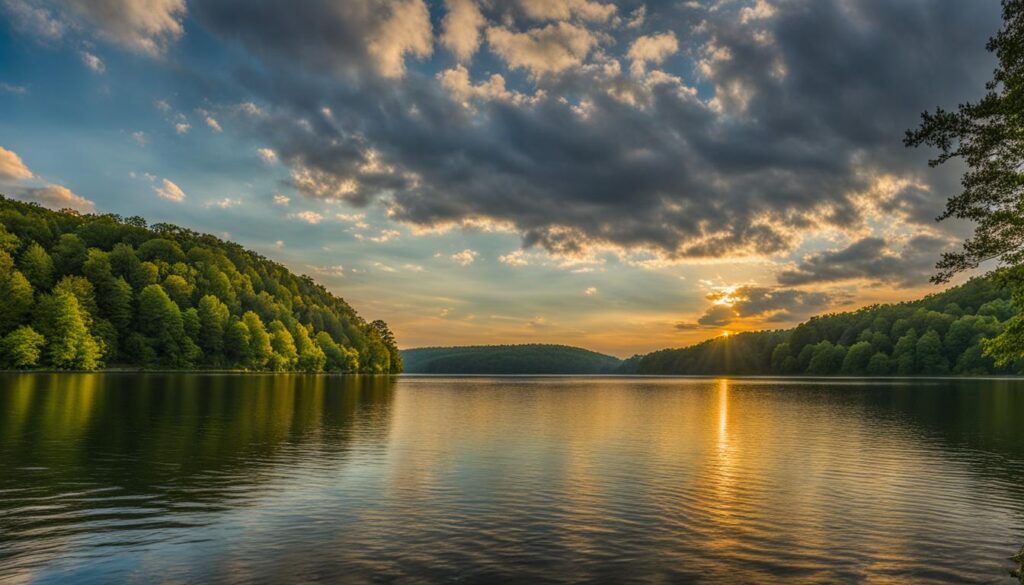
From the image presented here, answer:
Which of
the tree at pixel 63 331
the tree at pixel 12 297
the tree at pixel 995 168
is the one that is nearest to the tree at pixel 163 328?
the tree at pixel 63 331

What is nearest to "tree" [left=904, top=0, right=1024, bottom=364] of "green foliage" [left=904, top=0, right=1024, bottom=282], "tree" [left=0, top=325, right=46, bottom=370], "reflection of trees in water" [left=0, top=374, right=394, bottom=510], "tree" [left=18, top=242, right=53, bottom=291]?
"green foliage" [left=904, top=0, right=1024, bottom=282]

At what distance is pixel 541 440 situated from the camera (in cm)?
4859

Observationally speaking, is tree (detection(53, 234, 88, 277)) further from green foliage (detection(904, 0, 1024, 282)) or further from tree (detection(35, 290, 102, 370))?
green foliage (detection(904, 0, 1024, 282))

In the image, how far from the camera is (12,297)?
481 ft

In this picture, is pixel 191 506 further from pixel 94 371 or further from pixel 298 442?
pixel 94 371

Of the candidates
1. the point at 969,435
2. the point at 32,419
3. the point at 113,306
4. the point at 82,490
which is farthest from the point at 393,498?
the point at 113,306

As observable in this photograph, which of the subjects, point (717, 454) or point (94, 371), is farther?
point (94, 371)

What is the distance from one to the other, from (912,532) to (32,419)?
57.7 metres

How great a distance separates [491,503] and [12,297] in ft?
539

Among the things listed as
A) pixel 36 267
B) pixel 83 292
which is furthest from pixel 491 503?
pixel 36 267

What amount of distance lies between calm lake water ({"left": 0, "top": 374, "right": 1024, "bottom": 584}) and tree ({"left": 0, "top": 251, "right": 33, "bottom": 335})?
114 metres

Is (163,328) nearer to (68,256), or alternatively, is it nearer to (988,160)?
(68,256)

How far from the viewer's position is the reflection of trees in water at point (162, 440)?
94.9ft

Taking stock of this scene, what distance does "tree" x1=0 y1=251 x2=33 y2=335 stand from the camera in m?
145
